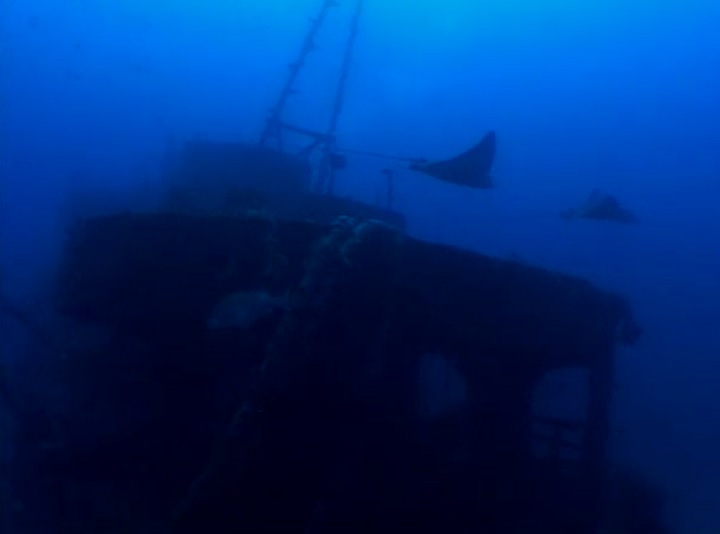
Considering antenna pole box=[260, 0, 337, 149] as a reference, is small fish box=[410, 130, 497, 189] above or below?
below

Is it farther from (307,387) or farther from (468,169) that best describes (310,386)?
(468,169)

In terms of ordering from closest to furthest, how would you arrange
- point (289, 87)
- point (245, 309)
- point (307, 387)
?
point (307, 387), point (245, 309), point (289, 87)

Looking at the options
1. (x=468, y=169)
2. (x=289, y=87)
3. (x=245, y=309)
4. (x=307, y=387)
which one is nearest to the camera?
(x=307, y=387)

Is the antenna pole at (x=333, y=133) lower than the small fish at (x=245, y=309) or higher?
higher

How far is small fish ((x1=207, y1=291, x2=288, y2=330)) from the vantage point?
7.58 meters

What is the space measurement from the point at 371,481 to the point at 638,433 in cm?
5728

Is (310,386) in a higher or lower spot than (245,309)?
lower

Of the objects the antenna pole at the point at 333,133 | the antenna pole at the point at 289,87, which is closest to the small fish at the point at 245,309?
the antenna pole at the point at 333,133

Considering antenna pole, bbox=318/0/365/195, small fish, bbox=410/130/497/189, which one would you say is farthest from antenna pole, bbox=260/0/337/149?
small fish, bbox=410/130/497/189

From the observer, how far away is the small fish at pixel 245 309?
7.58 metres

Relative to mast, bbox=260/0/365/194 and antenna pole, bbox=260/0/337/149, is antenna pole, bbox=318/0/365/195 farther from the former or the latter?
antenna pole, bbox=260/0/337/149

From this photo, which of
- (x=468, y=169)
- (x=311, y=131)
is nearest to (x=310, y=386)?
(x=468, y=169)

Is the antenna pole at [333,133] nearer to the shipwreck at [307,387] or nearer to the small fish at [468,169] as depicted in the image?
the small fish at [468,169]

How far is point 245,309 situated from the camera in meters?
7.67
